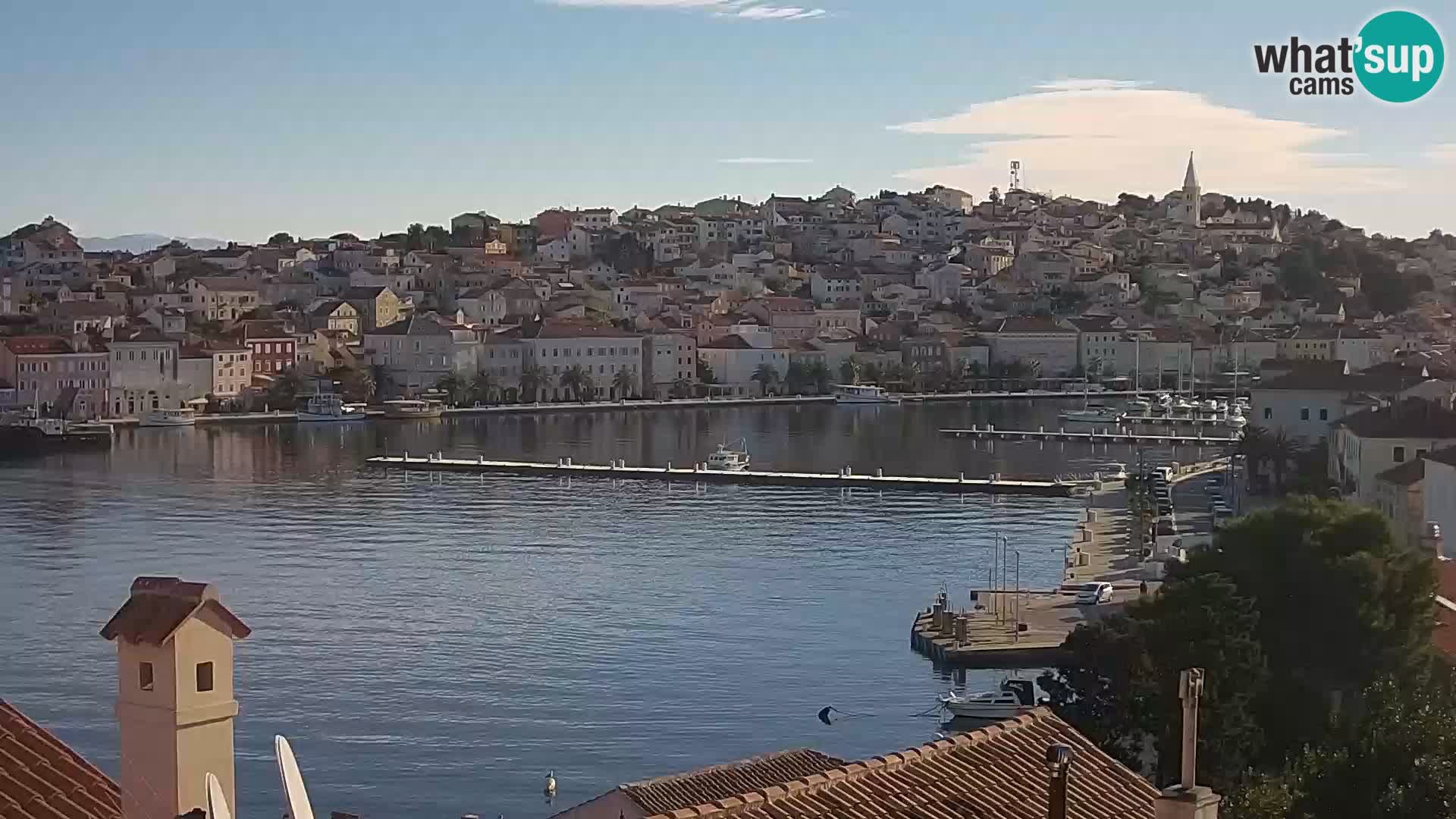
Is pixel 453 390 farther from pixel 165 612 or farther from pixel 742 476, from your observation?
pixel 165 612

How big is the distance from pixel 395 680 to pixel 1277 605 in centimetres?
404

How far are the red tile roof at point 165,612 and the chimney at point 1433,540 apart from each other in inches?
291

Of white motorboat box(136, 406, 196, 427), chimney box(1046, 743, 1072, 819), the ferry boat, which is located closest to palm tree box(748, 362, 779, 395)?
the ferry boat

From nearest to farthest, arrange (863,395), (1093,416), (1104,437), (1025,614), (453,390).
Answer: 1. (1025,614)
2. (1104,437)
3. (1093,416)
4. (453,390)
5. (863,395)

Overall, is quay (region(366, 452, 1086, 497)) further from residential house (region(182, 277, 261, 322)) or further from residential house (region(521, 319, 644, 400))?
residential house (region(182, 277, 261, 322))

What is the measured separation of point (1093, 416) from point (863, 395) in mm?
4912

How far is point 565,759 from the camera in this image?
24.1 feet

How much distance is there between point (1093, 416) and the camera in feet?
85.2

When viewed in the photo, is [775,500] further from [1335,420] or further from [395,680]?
[395,680]

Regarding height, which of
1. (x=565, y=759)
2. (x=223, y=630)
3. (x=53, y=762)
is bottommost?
(x=565, y=759)

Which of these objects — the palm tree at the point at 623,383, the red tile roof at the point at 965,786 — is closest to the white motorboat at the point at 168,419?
the palm tree at the point at 623,383

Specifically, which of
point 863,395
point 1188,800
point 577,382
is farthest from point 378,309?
point 1188,800

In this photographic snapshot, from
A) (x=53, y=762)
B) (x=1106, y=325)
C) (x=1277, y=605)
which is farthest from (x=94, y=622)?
(x=1106, y=325)

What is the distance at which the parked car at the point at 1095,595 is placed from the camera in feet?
33.6
